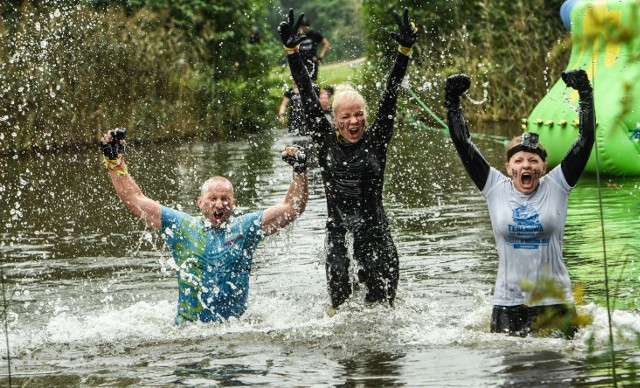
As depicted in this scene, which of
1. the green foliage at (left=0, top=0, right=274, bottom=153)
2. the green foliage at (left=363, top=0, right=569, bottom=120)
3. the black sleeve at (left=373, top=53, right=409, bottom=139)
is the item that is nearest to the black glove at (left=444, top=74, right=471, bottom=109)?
the black sleeve at (left=373, top=53, right=409, bottom=139)

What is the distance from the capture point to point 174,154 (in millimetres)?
19875

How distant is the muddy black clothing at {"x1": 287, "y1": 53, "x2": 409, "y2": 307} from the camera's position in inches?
269

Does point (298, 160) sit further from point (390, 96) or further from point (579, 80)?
point (579, 80)

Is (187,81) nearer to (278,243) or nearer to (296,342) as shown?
(278,243)

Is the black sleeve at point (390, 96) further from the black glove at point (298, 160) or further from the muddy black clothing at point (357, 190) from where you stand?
the black glove at point (298, 160)

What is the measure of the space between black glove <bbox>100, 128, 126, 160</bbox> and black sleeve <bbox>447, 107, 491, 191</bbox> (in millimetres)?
2008

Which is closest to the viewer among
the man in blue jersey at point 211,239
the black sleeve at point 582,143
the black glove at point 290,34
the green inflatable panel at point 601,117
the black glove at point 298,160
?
the black sleeve at point 582,143

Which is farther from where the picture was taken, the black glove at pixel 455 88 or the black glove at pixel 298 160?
the black glove at pixel 298 160

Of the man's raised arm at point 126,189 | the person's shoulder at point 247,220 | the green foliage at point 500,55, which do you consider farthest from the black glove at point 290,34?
the green foliage at point 500,55

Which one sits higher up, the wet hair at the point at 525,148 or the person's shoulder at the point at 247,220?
the wet hair at the point at 525,148

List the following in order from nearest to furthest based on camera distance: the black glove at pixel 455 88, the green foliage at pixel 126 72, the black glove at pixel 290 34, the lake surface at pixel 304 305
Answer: the lake surface at pixel 304 305
the black glove at pixel 455 88
the black glove at pixel 290 34
the green foliage at pixel 126 72

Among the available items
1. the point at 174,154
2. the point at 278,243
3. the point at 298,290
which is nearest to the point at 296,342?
the point at 298,290

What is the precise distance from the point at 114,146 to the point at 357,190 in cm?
147

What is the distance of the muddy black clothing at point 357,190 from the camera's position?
6.84 m
